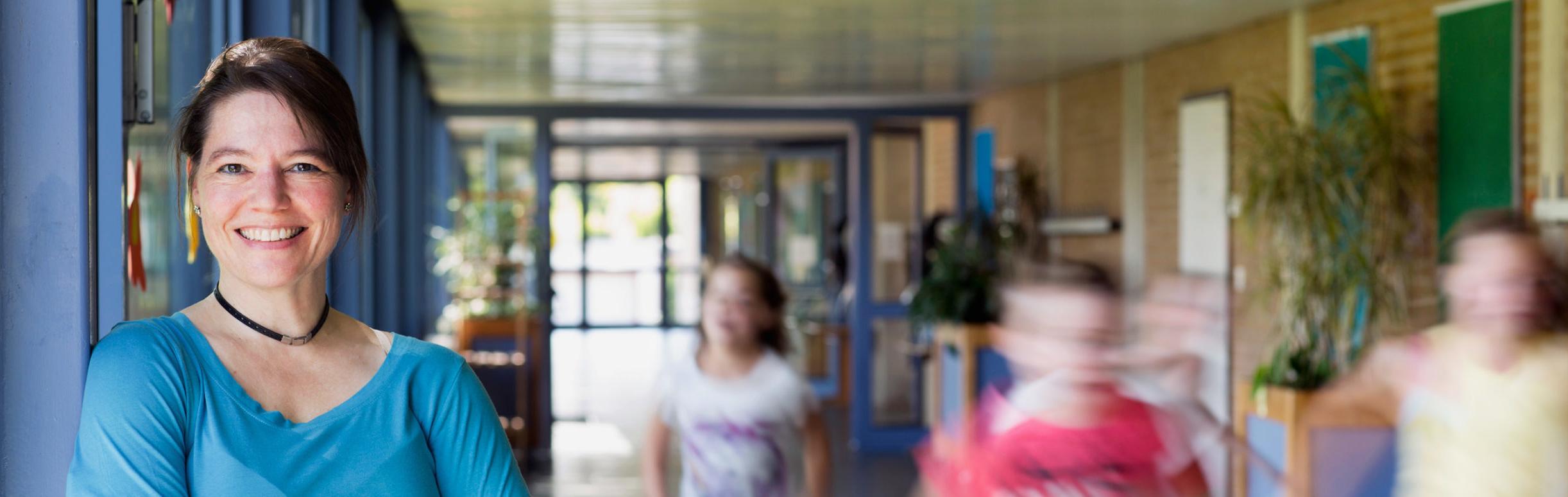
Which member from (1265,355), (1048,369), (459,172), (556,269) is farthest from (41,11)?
(556,269)

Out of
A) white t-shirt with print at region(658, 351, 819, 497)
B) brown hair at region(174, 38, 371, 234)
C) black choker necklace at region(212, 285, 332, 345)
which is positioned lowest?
white t-shirt with print at region(658, 351, 819, 497)

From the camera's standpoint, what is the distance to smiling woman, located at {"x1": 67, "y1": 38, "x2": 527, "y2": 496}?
1105mm

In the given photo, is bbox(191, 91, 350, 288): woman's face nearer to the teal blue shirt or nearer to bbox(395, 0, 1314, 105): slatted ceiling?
the teal blue shirt

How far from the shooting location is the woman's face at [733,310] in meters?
3.34

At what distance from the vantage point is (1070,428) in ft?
8.07

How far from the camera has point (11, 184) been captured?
1.37 metres

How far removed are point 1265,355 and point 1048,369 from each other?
4519mm

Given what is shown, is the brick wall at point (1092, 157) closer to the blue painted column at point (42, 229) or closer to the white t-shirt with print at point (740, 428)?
the white t-shirt with print at point (740, 428)

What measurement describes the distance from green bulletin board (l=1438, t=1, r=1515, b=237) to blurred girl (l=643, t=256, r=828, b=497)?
3030mm

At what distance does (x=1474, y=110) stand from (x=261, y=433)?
16.5 ft

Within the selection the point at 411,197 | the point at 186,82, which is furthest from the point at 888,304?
the point at 186,82

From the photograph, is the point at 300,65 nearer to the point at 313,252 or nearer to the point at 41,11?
the point at 313,252

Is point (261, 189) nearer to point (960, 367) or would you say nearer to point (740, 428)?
point (740, 428)

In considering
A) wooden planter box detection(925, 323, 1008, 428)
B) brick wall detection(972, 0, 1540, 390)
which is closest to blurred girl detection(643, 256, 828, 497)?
brick wall detection(972, 0, 1540, 390)
